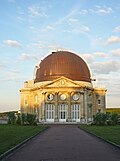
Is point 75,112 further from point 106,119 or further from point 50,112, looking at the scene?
point 106,119

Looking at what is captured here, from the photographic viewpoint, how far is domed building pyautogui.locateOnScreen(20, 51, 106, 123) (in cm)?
8444

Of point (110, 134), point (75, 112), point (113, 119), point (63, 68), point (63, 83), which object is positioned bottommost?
point (110, 134)

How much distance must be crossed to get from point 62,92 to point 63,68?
8.57m

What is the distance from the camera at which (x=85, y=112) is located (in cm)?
8525

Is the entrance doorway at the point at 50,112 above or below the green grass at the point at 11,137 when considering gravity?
above

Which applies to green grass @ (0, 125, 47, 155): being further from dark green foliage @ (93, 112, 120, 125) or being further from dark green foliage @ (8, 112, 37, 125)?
dark green foliage @ (93, 112, 120, 125)

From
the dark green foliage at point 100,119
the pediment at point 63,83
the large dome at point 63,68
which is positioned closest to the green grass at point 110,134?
the dark green foliage at point 100,119

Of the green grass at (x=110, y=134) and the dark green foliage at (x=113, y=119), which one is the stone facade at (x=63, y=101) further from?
the green grass at (x=110, y=134)

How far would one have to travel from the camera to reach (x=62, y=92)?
279ft

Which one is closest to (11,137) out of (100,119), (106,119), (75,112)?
(100,119)

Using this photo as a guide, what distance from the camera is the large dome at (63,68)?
89438 mm

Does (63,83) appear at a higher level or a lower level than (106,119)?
higher

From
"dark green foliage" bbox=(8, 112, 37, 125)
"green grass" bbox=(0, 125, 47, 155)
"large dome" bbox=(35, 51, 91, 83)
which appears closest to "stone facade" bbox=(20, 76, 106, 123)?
"large dome" bbox=(35, 51, 91, 83)

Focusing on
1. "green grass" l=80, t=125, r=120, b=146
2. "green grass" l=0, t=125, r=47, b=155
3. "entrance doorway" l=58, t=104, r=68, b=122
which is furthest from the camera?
"entrance doorway" l=58, t=104, r=68, b=122
